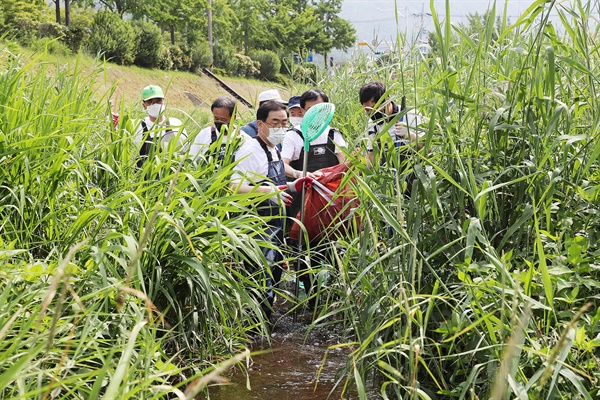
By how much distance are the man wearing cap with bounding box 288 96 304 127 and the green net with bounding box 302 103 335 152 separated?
47.1 inches

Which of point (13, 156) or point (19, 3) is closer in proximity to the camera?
point (13, 156)

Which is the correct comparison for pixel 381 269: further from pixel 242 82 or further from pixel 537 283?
pixel 242 82

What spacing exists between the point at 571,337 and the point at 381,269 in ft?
2.85

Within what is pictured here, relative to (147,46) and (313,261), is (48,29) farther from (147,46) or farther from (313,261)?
(313,261)

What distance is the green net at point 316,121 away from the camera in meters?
5.16

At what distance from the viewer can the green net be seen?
516cm

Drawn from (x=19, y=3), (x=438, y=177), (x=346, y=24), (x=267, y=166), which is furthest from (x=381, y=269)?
(x=346, y=24)

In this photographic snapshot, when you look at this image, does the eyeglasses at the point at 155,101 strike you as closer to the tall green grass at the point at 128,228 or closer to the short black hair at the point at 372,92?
the short black hair at the point at 372,92

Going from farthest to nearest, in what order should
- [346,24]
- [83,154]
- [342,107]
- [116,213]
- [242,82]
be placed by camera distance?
[346,24] < [242,82] < [342,107] < [83,154] < [116,213]

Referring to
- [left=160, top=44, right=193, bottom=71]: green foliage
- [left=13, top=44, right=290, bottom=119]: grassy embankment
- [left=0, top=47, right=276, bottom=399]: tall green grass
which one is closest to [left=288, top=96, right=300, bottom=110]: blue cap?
[left=0, top=47, right=276, bottom=399]: tall green grass

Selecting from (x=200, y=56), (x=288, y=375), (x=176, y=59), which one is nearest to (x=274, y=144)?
(x=288, y=375)

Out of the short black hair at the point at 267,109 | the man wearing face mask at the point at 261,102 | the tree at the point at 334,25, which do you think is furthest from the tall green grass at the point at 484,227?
the tree at the point at 334,25

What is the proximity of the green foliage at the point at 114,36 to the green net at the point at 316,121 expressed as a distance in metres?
26.9

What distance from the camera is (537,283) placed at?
8.94ft
